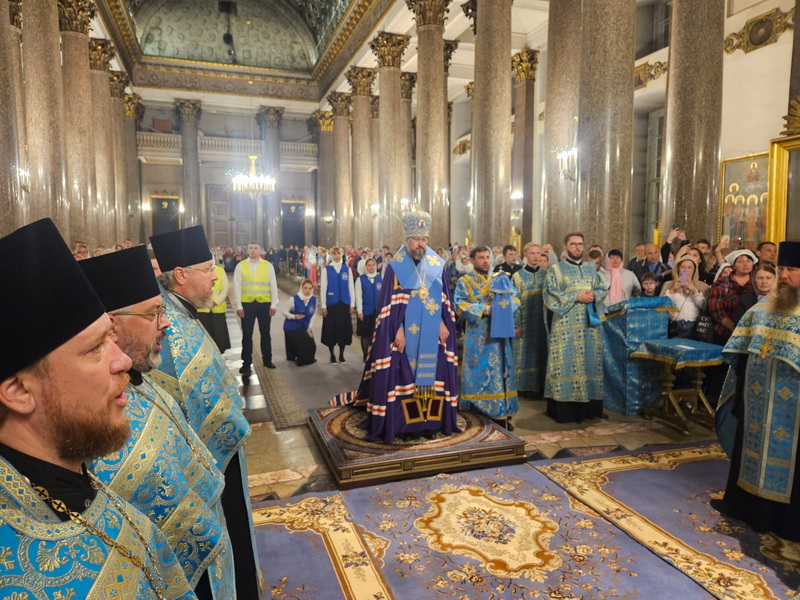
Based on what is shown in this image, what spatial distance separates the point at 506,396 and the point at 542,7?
1255 cm

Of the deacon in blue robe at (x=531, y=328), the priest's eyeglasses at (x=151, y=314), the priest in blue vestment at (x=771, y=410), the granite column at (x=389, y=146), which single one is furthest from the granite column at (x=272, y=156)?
the priest's eyeglasses at (x=151, y=314)

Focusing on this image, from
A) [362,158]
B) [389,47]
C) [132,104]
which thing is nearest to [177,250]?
[389,47]

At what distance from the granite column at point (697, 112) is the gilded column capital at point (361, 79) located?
12.5 m

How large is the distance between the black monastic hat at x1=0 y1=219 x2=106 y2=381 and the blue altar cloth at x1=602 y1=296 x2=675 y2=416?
5578 mm

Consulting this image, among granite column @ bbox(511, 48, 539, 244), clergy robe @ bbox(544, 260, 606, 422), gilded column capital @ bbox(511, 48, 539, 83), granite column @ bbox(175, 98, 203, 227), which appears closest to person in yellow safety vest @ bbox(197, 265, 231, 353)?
clergy robe @ bbox(544, 260, 606, 422)

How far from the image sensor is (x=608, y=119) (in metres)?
6.45

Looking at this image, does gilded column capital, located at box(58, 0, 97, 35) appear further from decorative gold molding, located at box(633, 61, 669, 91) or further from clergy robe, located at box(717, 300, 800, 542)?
clergy robe, located at box(717, 300, 800, 542)

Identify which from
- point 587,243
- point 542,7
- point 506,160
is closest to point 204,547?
point 587,243

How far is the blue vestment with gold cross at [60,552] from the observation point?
0.84 m

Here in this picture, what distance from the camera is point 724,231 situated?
10.3 metres

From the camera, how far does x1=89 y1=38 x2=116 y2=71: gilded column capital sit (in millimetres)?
16031

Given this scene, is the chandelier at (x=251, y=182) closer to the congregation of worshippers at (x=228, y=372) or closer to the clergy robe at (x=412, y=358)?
the congregation of worshippers at (x=228, y=372)

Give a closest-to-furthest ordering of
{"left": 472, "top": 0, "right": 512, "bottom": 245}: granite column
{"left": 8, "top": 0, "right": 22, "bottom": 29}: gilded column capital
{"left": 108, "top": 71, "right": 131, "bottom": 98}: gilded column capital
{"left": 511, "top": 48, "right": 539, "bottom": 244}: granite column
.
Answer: {"left": 472, "top": 0, "right": 512, "bottom": 245}: granite column < {"left": 8, "top": 0, "right": 22, "bottom": 29}: gilded column capital < {"left": 511, "top": 48, "right": 539, "bottom": 244}: granite column < {"left": 108, "top": 71, "right": 131, "bottom": 98}: gilded column capital

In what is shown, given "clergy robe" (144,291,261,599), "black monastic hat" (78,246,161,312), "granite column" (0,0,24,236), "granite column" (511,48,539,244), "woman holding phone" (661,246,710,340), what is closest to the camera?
"black monastic hat" (78,246,161,312)
